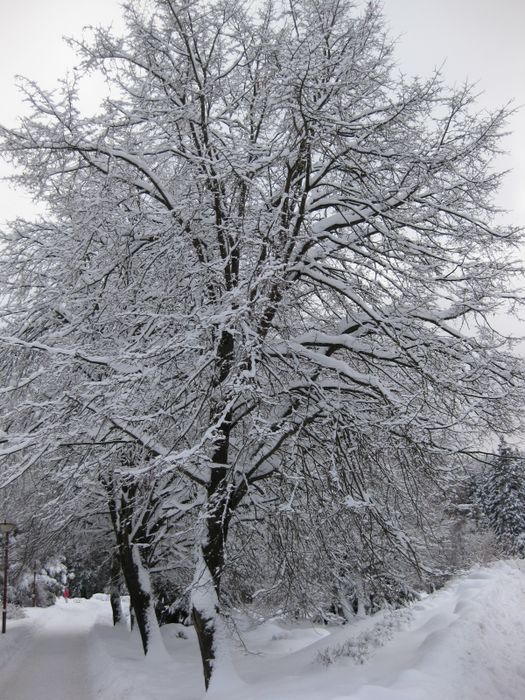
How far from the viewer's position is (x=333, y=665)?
7809mm

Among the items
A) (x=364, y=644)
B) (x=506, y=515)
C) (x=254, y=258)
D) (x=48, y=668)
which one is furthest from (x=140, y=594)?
(x=506, y=515)

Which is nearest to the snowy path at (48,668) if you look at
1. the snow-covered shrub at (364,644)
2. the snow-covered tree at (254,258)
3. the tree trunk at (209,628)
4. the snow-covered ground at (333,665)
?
the snow-covered ground at (333,665)

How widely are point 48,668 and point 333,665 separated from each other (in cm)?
808

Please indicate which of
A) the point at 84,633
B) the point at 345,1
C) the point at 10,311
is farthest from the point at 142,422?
the point at 84,633

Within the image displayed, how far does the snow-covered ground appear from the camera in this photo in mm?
6137

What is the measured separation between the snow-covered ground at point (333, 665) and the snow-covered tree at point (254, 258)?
5.31ft

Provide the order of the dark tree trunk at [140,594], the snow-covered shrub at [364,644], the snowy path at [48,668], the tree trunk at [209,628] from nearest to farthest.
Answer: the tree trunk at [209,628] → the snow-covered shrub at [364,644] → the snowy path at [48,668] → the dark tree trunk at [140,594]

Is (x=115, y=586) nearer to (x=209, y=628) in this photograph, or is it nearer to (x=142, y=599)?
(x=142, y=599)

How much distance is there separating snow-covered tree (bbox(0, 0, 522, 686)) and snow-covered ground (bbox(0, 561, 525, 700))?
1.62 m

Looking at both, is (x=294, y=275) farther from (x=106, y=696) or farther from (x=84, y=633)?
(x=84, y=633)

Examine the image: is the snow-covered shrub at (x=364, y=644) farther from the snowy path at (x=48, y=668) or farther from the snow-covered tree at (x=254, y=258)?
the snowy path at (x=48, y=668)

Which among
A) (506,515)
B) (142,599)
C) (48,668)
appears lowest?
(506,515)

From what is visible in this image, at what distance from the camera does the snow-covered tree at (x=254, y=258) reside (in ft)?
21.6

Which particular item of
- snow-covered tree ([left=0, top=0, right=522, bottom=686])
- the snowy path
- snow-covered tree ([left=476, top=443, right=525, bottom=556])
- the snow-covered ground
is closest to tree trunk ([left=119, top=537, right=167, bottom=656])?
the snow-covered ground
